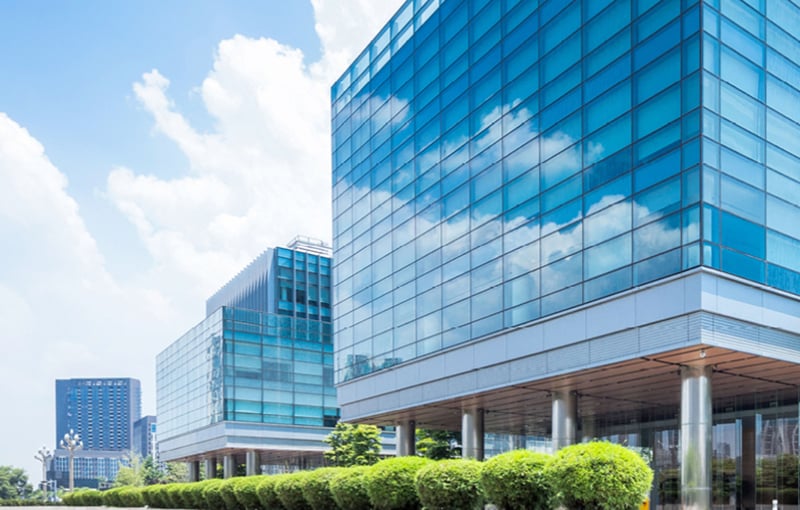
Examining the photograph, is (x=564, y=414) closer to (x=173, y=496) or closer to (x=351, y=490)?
(x=351, y=490)

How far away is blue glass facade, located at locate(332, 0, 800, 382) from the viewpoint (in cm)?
2355

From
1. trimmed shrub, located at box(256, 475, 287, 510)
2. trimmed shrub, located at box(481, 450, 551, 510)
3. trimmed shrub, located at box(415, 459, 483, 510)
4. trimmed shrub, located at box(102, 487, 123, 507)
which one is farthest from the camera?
trimmed shrub, located at box(102, 487, 123, 507)

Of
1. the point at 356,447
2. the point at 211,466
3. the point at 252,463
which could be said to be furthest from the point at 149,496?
the point at 211,466

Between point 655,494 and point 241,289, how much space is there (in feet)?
187

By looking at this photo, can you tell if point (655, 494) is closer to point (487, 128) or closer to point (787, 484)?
point (787, 484)

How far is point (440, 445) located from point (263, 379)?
20.9 meters

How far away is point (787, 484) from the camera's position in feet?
101

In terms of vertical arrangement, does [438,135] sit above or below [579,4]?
below

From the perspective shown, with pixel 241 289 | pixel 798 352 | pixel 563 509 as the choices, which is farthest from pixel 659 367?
pixel 241 289

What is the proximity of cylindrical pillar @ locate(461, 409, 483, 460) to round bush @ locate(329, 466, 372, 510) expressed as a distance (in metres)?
7.31

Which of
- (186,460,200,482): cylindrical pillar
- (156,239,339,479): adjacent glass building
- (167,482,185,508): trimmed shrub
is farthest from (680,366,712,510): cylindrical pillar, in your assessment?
(186,460,200,482): cylindrical pillar

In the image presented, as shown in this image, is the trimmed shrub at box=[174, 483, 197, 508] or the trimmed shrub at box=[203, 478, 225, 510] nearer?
the trimmed shrub at box=[203, 478, 225, 510]

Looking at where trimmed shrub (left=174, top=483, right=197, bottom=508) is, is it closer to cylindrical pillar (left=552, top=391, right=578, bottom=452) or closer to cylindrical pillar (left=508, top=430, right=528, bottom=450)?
cylindrical pillar (left=508, top=430, right=528, bottom=450)

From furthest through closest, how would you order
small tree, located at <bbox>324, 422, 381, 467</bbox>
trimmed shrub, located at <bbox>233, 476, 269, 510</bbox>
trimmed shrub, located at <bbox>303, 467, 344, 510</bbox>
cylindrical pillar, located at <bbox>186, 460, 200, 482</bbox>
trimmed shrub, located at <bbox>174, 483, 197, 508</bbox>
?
1. cylindrical pillar, located at <bbox>186, 460, 200, 482</bbox>
2. small tree, located at <bbox>324, 422, 381, 467</bbox>
3. trimmed shrub, located at <bbox>174, 483, 197, 508</bbox>
4. trimmed shrub, located at <bbox>233, 476, 269, 510</bbox>
5. trimmed shrub, located at <bbox>303, 467, 344, 510</bbox>
